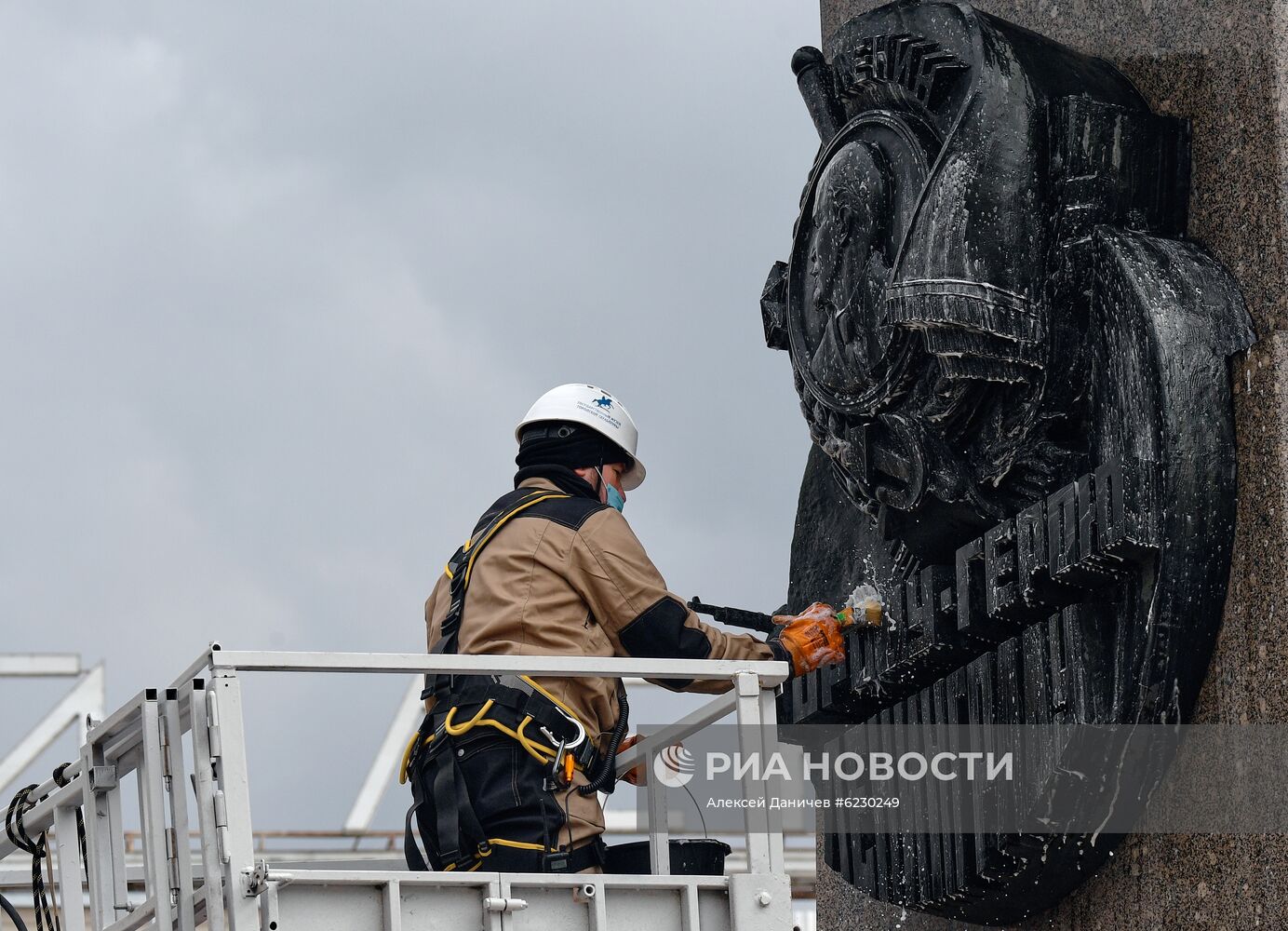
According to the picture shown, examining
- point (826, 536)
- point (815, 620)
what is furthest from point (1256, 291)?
point (826, 536)

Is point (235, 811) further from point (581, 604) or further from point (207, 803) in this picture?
point (581, 604)

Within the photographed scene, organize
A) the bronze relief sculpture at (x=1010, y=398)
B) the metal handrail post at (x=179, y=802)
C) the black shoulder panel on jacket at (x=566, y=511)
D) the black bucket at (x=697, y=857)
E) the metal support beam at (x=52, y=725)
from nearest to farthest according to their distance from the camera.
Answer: the metal handrail post at (x=179, y=802), the bronze relief sculpture at (x=1010, y=398), the black bucket at (x=697, y=857), the black shoulder panel on jacket at (x=566, y=511), the metal support beam at (x=52, y=725)

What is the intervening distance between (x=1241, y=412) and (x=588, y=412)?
2.17 m

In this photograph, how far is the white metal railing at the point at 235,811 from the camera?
17.6ft

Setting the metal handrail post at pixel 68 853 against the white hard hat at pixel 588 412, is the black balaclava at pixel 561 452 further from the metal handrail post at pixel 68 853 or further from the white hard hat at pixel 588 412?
the metal handrail post at pixel 68 853

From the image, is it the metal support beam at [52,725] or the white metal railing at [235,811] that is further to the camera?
the metal support beam at [52,725]

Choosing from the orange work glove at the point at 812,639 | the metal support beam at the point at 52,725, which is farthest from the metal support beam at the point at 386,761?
the orange work glove at the point at 812,639

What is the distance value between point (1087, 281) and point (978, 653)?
143 centimetres

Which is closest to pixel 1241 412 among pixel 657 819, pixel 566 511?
pixel 566 511

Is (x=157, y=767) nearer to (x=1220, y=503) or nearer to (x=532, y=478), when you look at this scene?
(x=532, y=478)

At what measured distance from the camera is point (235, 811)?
535cm

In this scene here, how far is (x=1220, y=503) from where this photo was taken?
6.27 meters

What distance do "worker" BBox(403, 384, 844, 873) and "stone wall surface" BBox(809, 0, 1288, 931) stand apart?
1470mm

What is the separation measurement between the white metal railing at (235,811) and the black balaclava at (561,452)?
0.91 metres
